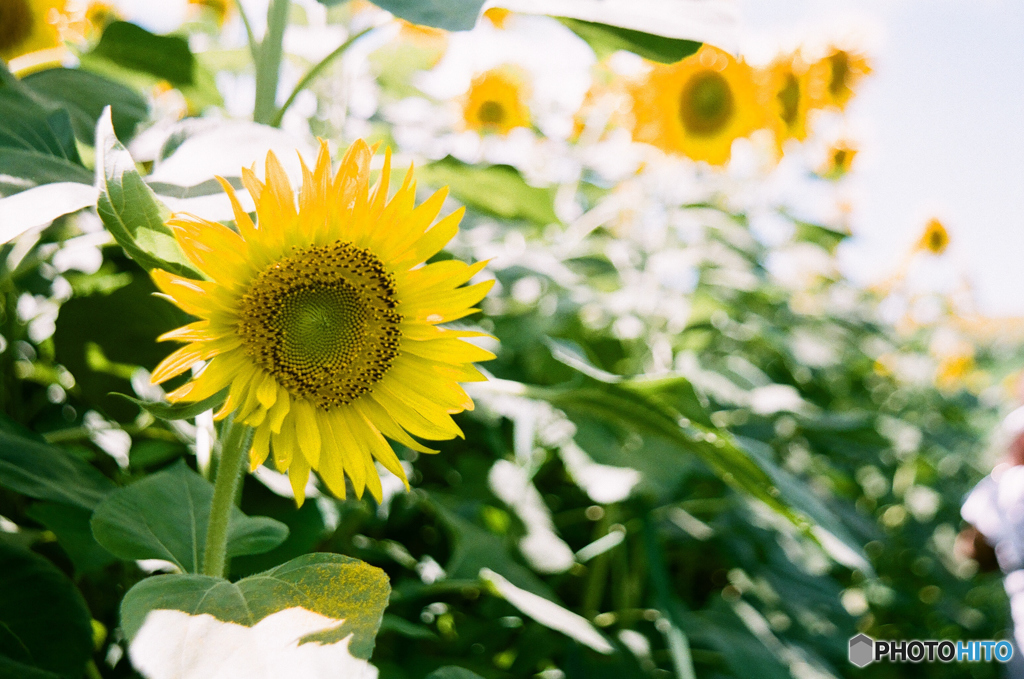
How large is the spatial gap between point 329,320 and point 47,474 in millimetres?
258

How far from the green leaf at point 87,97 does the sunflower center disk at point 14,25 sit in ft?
2.03

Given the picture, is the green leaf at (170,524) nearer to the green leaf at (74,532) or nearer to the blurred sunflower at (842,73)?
the green leaf at (74,532)

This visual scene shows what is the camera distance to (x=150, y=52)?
0.87 m

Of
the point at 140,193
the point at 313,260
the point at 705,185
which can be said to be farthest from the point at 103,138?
the point at 705,185

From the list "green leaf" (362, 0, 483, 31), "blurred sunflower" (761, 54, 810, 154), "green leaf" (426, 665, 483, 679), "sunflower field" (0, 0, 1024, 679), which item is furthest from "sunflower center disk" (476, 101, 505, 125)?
"green leaf" (426, 665, 483, 679)

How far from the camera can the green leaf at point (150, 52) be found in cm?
87

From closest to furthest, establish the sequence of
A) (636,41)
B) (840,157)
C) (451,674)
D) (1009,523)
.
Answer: (451,674) < (636,41) < (1009,523) < (840,157)

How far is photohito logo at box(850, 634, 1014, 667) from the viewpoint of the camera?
58.1 inches

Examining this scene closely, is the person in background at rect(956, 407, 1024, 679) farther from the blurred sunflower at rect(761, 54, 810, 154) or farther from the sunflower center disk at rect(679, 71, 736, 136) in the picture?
the sunflower center disk at rect(679, 71, 736, 136)

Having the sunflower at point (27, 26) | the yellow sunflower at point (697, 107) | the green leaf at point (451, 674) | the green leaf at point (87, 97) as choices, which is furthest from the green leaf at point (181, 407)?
the yellow sunflower at point (697, 107)

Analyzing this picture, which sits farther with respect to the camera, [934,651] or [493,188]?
[934,651]

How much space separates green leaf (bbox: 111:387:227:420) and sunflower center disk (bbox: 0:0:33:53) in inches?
43.2

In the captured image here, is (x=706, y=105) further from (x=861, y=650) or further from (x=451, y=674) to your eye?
(x=451, y=674)

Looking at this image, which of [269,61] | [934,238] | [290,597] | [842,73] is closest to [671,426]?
[290,597]
